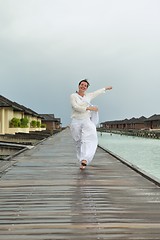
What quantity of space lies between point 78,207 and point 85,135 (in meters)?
3.08

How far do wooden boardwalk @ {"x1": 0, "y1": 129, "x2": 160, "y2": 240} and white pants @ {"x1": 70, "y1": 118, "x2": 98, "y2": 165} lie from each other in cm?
59

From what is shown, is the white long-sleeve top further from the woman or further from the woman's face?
Result: the woman's face

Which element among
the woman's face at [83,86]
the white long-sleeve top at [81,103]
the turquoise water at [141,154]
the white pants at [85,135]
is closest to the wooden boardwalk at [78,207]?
the white pants at [85,135]

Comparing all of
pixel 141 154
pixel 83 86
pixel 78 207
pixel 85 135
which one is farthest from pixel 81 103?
pixel 141 154

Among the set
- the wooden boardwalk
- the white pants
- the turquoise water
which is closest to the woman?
the white pants

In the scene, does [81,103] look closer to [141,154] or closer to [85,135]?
[85,135]

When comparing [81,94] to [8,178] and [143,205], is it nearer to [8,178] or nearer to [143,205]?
[8,178]

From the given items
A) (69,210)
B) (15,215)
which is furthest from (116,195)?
(15,215)

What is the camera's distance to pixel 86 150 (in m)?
6.99

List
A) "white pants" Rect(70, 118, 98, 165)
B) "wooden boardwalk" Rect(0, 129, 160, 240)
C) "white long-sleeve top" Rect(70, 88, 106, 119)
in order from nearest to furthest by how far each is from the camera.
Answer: "wooden boardwalk" Rect(0, 129, 160, 240), "white long-sleeve top" Rect(70, 88, 106, 119), "white pants" Rect(70, 118, 98, 165)

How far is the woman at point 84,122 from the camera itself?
6.93 meters

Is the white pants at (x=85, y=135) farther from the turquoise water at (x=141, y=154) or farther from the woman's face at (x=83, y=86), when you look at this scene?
the turquoise water at (x=141, y=154)

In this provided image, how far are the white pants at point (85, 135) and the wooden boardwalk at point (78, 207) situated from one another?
589mm

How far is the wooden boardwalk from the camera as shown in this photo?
121 inches
